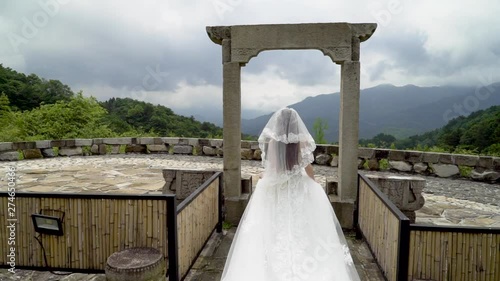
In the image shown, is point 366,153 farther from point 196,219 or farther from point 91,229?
point 91,229

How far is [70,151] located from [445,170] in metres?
13.2

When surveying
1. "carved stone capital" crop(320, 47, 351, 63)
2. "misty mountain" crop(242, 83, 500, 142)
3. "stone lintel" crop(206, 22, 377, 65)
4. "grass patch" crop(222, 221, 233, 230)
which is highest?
"misty mountain" crop(242, 83, 500, 142)

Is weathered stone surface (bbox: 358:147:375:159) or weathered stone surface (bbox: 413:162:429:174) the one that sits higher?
weathered stone surface (bbox: 358:147:375:159)

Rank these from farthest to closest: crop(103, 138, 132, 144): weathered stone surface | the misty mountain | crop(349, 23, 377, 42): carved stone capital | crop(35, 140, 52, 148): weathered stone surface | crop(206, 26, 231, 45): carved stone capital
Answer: the misty mountain → crop(103, 138, 132, 144): weathered stone surface → crop(35, 140, 52, 148): weathered stone surface → crop(206, 26, 231, 45): carved stone capital → crop(349, 23, 377, 42): carved stone capital

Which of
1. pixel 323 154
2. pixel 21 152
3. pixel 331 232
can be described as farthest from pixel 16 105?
pixel 331 232

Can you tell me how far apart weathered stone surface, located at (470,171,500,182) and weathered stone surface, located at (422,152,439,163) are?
990 mm

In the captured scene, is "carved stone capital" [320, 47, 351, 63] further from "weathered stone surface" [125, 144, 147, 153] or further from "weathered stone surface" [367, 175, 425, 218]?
"weathered stone surface" [125, 144, 147, 153]

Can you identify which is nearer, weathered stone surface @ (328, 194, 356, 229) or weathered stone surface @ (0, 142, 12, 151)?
weathered stone surface @ (328, 194, 356, 229)

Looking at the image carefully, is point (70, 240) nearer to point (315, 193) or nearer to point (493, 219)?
point (315, 193)

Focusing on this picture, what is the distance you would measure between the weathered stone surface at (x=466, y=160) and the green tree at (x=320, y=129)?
3.99 m

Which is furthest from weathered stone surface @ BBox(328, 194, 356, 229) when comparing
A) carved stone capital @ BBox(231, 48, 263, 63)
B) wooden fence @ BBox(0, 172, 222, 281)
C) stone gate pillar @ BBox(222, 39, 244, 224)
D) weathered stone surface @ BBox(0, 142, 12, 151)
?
weathered stone surface @ BBox(0, 142, 12, 151)

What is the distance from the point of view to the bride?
3039mm

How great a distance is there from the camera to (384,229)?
341 cm

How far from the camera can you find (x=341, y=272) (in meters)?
3.05
